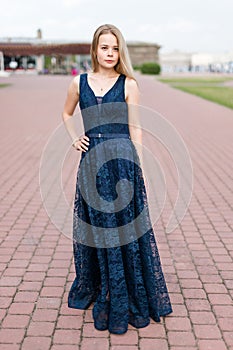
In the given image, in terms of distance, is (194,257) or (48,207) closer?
(194,257)

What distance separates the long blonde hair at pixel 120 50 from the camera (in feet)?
9.03

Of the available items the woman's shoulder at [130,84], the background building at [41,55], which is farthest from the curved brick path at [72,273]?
the background building at [41,55]

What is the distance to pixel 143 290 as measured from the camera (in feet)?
9.80

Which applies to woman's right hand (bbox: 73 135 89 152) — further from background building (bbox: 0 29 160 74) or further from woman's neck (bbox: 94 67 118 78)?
background building (bbox: 0 29 160 74)

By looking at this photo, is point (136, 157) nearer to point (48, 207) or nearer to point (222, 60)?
point (48, 207)

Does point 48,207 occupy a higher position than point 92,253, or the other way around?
point 92,253

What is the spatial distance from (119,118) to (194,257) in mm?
1755

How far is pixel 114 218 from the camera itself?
2.89 meters

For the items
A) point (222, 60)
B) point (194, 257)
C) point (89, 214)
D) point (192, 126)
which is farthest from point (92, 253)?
point (222, 60)

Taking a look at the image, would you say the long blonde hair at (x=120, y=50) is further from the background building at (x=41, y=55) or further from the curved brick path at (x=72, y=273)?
the background building at (x=41, y=55)

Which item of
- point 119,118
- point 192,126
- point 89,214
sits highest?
point 119,118

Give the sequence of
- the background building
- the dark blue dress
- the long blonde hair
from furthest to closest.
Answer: the background building < the dark blue dress < the long blonde hair

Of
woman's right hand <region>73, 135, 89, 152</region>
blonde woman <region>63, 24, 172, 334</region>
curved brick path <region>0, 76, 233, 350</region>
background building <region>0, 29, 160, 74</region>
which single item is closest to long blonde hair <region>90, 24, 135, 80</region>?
blonde woman <region>63, 24, 172, 334</region>

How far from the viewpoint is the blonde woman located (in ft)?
9.23
